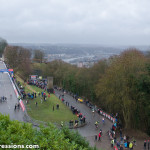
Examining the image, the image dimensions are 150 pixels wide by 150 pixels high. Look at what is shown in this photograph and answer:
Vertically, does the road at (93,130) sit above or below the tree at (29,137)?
below

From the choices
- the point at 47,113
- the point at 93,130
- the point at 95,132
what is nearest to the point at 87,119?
the point at 93,130

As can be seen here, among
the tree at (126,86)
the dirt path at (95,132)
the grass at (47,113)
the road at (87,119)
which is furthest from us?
the tree at (126,86)

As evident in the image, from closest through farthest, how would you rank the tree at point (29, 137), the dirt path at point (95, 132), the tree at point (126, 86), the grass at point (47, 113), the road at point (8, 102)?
the tree at point (29, 137) < the dirt path at point (95, 132) < the road at point (8, 102) < the grass at point (47, 113) < the tree at point (126, 86)

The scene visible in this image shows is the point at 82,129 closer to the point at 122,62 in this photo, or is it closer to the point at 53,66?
the point at 122,62

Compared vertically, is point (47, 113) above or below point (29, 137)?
below

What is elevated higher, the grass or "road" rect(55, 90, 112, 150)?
the grass

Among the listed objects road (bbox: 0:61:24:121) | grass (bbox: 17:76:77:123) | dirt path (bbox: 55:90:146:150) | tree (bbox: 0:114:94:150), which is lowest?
dirt path (bbox: 55:90:146:150)

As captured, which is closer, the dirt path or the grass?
the dirt path

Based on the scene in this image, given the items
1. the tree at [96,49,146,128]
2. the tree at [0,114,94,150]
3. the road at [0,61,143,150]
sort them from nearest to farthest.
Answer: the tree at [0,114,94,150]
the road at [0,61,143,150]
the tree at [96,49,146,128]

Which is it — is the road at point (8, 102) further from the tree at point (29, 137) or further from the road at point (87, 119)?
the tree at point (29, 137)

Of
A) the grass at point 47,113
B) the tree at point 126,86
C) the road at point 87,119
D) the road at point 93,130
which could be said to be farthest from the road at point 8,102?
the tree at point 126,86

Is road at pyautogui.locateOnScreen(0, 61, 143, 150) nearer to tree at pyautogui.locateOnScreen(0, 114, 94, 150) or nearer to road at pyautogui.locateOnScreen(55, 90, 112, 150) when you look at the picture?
road at pyautogui.locateOnScreen(55, 90, 112, 150)

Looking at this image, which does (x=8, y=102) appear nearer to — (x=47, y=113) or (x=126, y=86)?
(x=47, y=113)

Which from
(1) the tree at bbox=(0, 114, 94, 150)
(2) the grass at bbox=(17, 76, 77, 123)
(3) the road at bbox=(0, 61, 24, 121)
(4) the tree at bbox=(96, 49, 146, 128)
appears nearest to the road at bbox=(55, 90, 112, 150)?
(2) the grass at bbox=(17, 76, 77, 123)
